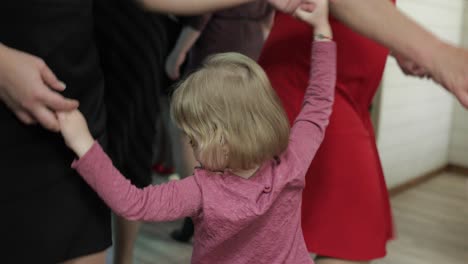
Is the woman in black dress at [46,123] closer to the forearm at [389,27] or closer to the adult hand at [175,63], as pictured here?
the forearm at [389,27]

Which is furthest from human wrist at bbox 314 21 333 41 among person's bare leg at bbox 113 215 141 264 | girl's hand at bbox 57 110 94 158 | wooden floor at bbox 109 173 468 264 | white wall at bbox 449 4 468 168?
white wall at bbox 449 4 468 168

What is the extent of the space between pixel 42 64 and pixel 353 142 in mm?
649

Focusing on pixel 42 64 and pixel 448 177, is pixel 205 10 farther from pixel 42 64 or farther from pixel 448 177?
pixel 448 177

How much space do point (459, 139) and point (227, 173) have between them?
9.91 ft

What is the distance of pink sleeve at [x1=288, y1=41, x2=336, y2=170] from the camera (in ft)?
3.29

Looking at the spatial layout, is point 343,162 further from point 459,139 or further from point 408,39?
point 459,139

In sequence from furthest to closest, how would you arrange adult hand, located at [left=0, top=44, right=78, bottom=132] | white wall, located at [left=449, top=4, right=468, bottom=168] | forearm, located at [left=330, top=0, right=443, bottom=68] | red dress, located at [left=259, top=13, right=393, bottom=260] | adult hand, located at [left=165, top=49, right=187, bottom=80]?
white wall, located at [left=449, top=4, right=468, bottom=168] → adult hand, located at [left=165, top=49, right=187, bottom=80] → red dress, located at [left=259, top=13, right=393, bottom=260] → forearm, located at [left=330, top=0, right=443, bottom=68] → adult hand, located at [left=0, top=44, right=78, bottom=132]

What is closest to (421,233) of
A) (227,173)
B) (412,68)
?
(412,68)

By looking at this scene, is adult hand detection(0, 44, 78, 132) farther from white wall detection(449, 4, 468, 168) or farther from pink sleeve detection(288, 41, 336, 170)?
white wall detection(449, 4, 468, 168)

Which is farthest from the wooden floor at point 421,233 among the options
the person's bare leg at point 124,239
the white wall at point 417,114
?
the person's bare leg at point 124,239

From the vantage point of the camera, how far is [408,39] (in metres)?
0.94

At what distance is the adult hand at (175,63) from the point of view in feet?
7.12

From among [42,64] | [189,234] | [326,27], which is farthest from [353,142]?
[189,234]

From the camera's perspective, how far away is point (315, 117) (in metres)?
1.01
